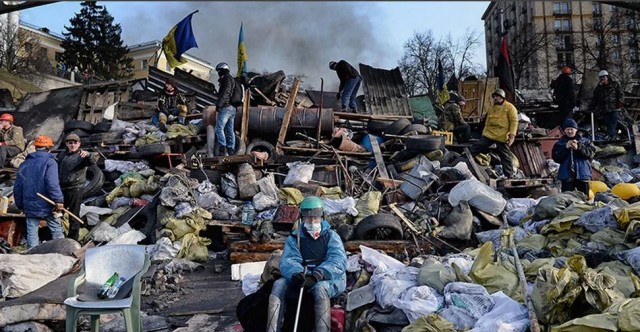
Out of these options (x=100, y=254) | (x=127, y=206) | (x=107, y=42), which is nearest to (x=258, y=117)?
(x=127, y=206)

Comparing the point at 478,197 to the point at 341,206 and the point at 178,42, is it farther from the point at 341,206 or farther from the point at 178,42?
the point at 178,42

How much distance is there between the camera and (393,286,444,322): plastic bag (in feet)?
13.0

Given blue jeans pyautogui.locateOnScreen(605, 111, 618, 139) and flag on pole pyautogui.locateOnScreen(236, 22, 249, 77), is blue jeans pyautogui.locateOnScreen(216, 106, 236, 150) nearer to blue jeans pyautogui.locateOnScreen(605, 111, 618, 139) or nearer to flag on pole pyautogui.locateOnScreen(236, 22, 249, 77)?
flag on pole pyautogui.locateOnScreen(236, 22, 249, 77)

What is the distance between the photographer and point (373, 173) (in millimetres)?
9266

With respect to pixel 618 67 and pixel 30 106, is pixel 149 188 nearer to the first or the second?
pixel 30 106

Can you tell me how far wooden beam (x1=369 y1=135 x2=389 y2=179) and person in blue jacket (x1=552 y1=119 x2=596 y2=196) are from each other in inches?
110

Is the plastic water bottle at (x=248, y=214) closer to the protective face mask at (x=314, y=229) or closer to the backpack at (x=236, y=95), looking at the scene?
the backpack at (x=236, y=95)

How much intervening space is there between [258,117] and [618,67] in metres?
29.0

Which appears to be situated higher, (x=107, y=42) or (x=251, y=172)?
(x=107, y=42)

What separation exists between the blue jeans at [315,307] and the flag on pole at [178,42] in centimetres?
1191

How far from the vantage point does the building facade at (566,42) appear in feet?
92.7

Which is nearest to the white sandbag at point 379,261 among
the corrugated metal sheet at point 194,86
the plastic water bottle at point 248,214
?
the plastic water bottle at point 248,214

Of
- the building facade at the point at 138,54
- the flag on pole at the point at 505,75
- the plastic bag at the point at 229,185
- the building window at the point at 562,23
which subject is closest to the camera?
the plastic bag at the point at 229,185

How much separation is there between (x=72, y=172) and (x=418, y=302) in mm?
5304
